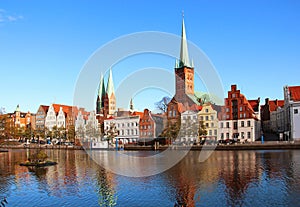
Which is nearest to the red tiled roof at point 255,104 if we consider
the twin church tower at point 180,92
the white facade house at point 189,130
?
the twin church tower at point 180,92

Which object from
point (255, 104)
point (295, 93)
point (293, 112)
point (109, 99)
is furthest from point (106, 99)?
point (293, 112)

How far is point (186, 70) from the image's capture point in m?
144

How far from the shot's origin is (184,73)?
143 m

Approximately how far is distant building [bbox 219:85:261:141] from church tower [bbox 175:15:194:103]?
33.6m

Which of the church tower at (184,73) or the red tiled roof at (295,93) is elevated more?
the church tower at (184,73)

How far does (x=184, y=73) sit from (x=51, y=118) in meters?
64.3

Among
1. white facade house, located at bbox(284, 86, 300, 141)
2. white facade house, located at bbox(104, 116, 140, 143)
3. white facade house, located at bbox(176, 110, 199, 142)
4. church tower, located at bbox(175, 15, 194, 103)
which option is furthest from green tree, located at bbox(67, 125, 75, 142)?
white facade house, located at bbox(284, 86, 300, 141)

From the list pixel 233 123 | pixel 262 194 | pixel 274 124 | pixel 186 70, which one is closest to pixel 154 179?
pixel 262 194

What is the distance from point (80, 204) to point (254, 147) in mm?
57990

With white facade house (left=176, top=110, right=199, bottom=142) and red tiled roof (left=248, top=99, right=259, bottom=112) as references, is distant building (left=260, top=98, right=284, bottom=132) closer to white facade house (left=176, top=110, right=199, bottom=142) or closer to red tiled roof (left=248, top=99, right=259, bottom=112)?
red tiled roof (left=248, top=99, right=259, bottom=112)

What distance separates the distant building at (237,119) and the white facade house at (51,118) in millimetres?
83629

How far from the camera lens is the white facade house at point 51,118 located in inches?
6105

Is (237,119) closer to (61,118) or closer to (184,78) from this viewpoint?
(184,78)

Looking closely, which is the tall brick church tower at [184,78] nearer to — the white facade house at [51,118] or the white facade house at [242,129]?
the white facade house at [242,129]
